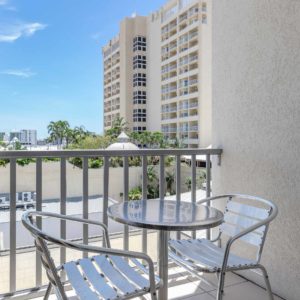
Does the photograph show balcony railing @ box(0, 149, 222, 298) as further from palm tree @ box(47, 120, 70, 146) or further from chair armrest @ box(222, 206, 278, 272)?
palm tree @ box(47, 120, 70, 146)

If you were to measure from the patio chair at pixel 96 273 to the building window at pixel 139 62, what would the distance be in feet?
175

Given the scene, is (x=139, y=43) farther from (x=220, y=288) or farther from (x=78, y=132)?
(x=220, y=288)

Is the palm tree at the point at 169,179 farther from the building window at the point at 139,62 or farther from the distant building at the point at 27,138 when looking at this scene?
the building window at the point at 139,62

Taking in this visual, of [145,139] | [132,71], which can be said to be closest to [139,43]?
[132,71]

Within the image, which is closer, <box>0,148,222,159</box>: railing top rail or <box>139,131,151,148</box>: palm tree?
<box>0,148,222,159</box>: railing top rail

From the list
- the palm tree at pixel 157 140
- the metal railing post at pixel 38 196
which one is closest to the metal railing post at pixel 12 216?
the metal railing post at pixel 38 196

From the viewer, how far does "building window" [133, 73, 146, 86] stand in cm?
5269

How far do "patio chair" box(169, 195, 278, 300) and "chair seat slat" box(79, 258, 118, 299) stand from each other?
1.45 feet

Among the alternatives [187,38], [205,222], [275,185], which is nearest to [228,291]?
[275,185]

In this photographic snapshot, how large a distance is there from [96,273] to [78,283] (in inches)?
4.9

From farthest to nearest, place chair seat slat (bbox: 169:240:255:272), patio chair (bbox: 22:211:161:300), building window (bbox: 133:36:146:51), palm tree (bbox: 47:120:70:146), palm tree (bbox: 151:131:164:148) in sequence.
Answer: building window (bbox: 133:36:146:51) → palm tree (bbox: 47:120:70:146) → palm tree (bbox: 151:131:164:148) → chair seat slat (bbox: 169:240:255:272) → patio chair (bbox: 22:211:161:300)

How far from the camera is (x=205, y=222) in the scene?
142cm

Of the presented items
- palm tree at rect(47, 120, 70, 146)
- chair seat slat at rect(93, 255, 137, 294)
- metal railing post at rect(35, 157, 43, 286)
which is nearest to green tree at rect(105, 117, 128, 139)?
palm tree at rect(47, 120, 70, 146)

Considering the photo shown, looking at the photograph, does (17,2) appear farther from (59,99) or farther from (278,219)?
(278,219)
